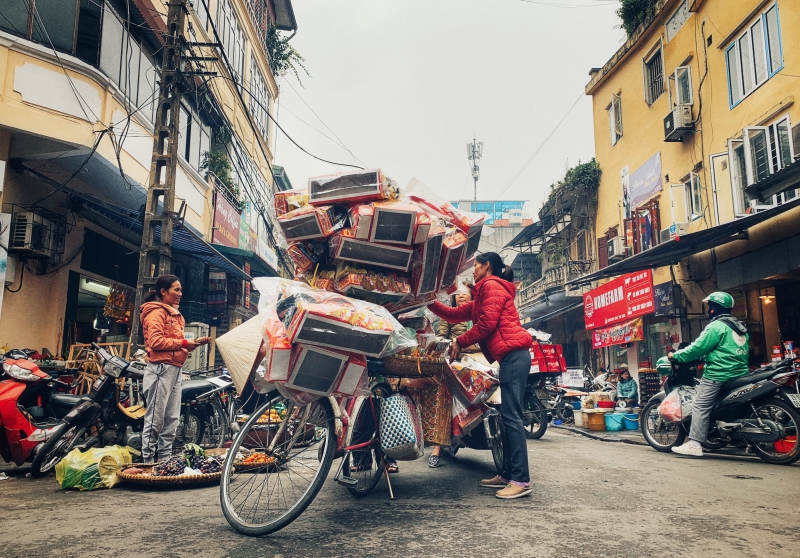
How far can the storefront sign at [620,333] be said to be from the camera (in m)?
14.0

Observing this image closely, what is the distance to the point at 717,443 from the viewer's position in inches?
238

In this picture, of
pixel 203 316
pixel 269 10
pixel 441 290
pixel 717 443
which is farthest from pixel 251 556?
pixel 269 10

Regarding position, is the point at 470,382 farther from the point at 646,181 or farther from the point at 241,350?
the point at 646,181

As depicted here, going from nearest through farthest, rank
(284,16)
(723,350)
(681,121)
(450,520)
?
1. (450,520)
2. (723,350)
3. (681,121)
4. (284,16)

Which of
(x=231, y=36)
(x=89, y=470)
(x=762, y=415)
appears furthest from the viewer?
(x=231, y=36)

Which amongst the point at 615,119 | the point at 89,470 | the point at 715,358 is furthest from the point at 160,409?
the point at 615,119

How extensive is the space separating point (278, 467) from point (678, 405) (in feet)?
16.3

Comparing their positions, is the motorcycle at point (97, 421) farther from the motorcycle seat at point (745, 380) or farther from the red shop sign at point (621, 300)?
the red shop sign at point (621, 300)

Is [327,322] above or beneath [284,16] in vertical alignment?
beneath

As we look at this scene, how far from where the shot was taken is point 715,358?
597 cm

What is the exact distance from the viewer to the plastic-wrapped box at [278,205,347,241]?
3.44m

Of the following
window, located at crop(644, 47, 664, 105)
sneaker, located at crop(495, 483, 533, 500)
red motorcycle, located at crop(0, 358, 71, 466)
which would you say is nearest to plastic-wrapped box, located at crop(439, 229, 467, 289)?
sneaker, located at crop(495, 483, 533, 500)

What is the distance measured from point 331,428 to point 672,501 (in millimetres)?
2188

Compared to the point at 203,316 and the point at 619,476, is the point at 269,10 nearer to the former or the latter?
the point at 203,316
